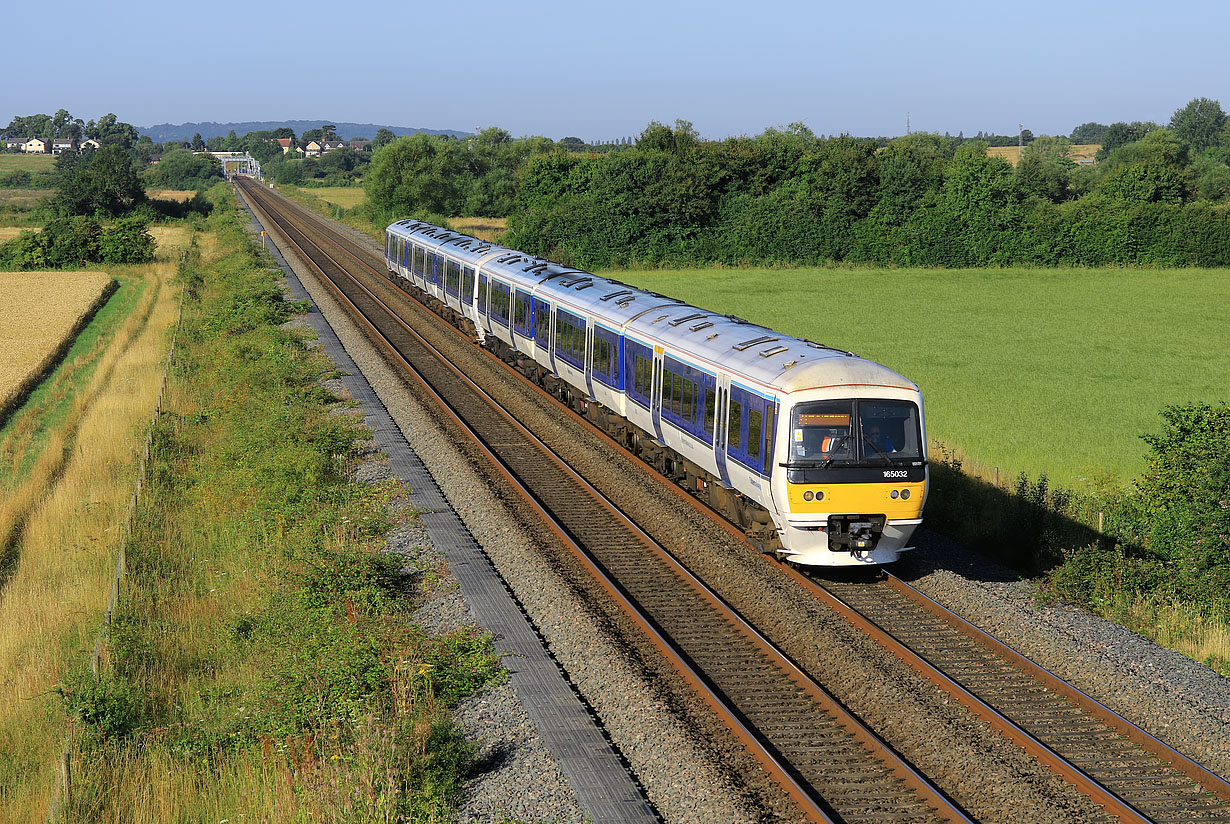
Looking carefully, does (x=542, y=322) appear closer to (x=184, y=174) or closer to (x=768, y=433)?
(x=768, y=433)

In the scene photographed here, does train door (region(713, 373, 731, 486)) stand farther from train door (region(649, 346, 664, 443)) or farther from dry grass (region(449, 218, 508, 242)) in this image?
dry grass (region(449, 218, 508, 242))

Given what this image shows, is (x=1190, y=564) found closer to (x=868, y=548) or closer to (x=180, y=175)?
(x=868, y=548)

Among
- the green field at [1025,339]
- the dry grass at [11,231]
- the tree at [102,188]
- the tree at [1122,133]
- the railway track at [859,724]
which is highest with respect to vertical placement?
the tree at [1122,133]

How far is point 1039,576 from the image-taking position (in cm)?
1609

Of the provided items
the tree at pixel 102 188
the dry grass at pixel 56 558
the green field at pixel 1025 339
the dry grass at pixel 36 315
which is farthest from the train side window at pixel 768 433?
the tree at pixel 102 188

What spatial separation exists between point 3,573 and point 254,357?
13.5m

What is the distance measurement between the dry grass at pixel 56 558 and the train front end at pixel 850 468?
9051 mm

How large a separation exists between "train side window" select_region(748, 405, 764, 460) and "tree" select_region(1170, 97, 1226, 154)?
665 ft

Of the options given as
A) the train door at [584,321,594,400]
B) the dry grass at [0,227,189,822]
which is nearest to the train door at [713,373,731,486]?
the train door at [584,321,594,400]

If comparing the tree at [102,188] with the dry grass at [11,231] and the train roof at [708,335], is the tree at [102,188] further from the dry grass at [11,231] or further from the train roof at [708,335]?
the train roof at [708,335]

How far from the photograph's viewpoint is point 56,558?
702 inches

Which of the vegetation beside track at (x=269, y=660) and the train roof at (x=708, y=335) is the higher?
the train roof at (x=708, y=335)

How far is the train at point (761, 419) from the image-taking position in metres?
14.3

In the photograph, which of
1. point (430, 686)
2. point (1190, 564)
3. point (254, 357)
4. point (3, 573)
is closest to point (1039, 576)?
point (1190, 564)
